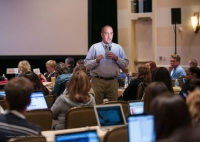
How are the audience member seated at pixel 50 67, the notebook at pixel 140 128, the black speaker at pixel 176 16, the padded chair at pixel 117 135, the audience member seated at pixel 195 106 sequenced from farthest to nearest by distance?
the black speaker at pixel 176 16 < the audience member seated at pixel 50 67 < the padded chair at pixel 117 135 < the notebook at pixel 140 128 < the audience member seated at pixel 195 106

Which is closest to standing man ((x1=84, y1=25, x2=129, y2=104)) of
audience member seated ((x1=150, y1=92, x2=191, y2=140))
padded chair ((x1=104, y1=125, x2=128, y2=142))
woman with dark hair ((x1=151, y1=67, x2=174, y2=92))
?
woman with dark hair ((x1=151, y1=67, x2=174, y2=92))

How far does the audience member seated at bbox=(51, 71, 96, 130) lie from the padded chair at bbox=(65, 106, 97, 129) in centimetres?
25

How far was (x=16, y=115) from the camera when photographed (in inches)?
102

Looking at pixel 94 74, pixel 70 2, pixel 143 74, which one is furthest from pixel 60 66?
pixel 70 2

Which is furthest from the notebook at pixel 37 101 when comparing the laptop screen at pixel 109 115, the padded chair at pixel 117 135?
the padded chair at pixel 117 135

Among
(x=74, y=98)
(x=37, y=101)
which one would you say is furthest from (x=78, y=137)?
(x=37, y=101)

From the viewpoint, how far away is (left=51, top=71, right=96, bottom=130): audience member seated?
4.22 meters

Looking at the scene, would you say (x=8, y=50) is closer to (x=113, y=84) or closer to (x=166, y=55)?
(x=166, y=55)

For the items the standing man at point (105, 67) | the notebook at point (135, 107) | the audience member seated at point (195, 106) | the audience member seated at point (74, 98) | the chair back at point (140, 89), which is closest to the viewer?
the audience member seated at point (195, 106)

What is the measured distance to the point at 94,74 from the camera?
6.12 m

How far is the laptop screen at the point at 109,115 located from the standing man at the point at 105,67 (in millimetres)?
2936

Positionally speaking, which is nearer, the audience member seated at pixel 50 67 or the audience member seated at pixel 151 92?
the audience member seated at pixel 151 92

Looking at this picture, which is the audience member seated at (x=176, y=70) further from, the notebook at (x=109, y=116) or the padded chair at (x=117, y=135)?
the padded chair at (x=117, y=135)

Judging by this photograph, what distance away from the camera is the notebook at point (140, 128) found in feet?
8.00
